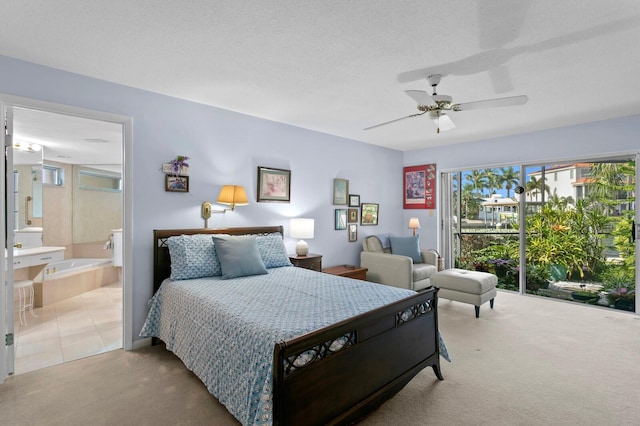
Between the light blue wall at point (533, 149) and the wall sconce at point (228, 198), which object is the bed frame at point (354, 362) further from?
the light blue wall at point (533, 149)

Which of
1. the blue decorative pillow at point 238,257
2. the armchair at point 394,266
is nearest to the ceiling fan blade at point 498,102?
the blue decorative pillow at point 238,257

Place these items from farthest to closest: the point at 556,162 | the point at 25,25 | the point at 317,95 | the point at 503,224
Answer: the point at 503,224
the point at 556,162
the point at 317,95
the point at 25,25

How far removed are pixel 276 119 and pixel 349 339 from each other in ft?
10.1

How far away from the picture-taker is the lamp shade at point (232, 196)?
141 inches

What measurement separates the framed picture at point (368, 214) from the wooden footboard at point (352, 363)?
122 inches

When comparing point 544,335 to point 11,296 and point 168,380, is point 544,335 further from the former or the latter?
point 11,296

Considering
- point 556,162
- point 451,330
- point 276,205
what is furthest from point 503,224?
point 276,205

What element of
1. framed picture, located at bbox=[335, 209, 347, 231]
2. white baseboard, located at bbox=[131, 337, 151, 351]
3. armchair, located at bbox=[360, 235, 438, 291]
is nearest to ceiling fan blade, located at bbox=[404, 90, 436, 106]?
armchair, located at bbox=[360, 235, 438, 291]

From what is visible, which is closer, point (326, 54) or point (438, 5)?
point (438, 5)

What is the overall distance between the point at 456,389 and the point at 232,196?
273 cm

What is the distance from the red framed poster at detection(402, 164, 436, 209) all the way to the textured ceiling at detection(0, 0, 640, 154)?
245cm

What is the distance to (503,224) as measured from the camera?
5.38 metres

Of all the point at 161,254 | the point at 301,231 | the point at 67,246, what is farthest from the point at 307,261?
the point at 67,246

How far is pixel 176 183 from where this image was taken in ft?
11.1
